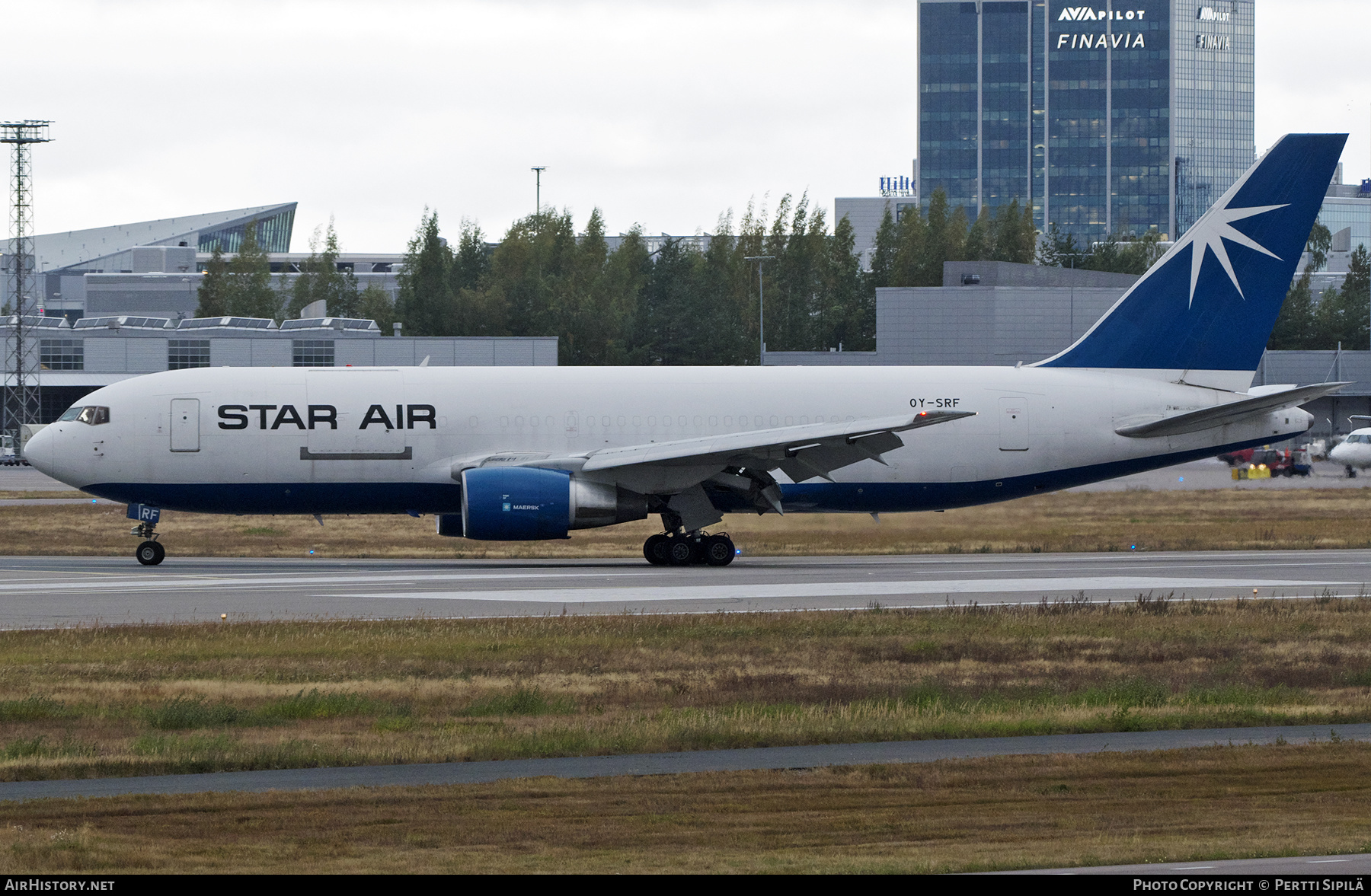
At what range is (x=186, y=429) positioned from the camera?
33.1m

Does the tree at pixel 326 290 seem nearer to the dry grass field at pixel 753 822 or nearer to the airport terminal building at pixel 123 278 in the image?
the airport terminal building at pixel 123 278

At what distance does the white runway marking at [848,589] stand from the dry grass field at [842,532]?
6.49 m

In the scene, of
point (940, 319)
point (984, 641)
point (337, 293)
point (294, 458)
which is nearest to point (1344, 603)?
point (984, 641)

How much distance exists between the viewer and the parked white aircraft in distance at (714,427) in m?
32.5

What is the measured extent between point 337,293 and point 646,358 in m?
34.5

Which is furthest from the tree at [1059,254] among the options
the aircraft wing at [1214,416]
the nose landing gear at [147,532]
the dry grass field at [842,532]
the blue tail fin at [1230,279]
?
the nose landing gear at [147,532]

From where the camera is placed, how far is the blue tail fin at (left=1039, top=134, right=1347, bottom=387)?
35.3 meters

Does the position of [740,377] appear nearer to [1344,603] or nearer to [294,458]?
[294,458]

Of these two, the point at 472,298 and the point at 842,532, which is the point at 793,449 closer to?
the point at 842,532

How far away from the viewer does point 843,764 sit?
13.3m

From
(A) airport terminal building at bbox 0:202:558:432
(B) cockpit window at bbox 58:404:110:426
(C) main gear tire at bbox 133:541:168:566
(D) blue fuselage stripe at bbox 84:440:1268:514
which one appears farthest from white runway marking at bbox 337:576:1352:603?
(A) airport terminal building at bbox 0:202:558:432

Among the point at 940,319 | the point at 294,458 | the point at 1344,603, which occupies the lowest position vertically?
the point at 1344,603

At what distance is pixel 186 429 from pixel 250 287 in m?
94.5

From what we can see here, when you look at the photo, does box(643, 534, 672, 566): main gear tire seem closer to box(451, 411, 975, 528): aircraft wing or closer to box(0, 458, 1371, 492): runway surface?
box(451, 411, 975, 528): aircraft wing
